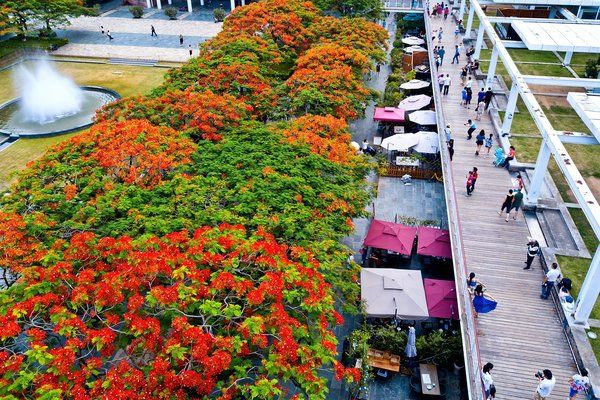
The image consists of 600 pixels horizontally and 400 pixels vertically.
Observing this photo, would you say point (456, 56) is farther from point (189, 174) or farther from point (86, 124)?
point (86, 124)

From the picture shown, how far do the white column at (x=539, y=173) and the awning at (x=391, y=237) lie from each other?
555cm

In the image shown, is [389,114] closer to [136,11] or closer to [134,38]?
[134,38]

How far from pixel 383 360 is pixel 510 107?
1640cm

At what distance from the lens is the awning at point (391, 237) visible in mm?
21578

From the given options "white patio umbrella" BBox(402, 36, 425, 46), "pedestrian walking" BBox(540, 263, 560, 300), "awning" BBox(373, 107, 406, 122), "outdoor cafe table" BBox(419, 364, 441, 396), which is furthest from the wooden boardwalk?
"white patio umbrella" BBox(402, 36, 425, 46)

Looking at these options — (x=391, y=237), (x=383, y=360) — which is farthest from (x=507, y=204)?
(x=383, y=360)

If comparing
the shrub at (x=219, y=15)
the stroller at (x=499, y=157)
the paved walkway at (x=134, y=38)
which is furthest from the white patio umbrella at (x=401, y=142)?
the shrub at (x=219, y=15)

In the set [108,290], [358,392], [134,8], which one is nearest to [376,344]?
[358,392]

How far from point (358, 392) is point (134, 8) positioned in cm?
6201

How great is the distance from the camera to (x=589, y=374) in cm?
1478

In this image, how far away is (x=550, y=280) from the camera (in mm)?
17312

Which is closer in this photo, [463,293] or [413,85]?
[463,293]

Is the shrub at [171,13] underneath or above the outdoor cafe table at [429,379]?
above

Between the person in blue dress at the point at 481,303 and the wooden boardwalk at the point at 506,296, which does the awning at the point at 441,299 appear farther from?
the person in blue dress at the point at 481,303
